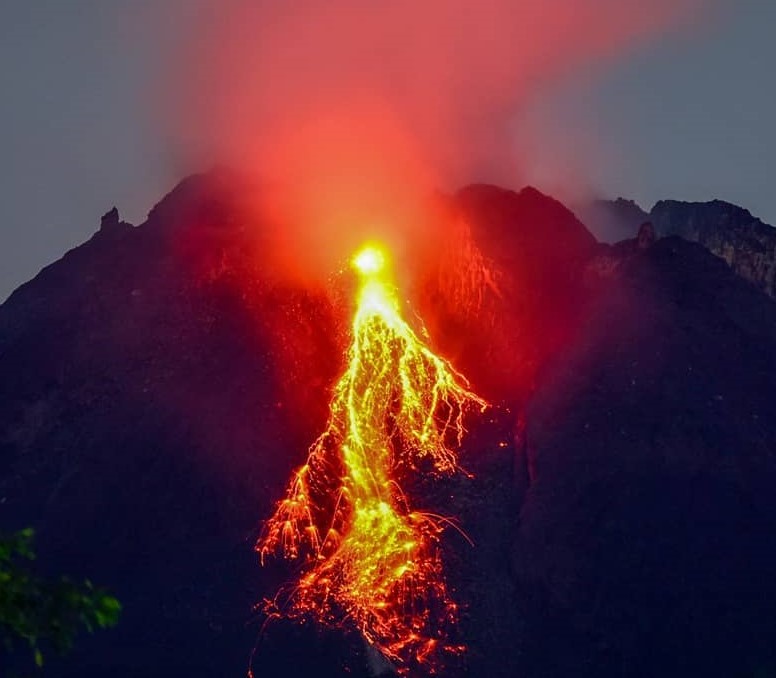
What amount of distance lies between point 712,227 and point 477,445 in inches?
1944

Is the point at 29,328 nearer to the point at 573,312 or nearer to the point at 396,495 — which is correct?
the point at 396,495

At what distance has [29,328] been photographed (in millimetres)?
63062

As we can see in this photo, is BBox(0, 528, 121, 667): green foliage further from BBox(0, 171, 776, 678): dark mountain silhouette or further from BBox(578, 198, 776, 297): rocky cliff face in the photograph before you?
BBox(578, 198, 776, 297): rocky cliff face

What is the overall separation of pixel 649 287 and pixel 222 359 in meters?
27.0

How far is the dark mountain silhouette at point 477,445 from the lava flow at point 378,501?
1211 millimetres

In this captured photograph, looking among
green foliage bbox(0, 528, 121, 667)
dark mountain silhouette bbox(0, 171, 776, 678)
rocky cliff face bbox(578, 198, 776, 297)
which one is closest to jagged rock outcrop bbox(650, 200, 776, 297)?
rocky cliff face bbox(578, 198, 776, 297)

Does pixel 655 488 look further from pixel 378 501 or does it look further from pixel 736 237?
pixel 736 237

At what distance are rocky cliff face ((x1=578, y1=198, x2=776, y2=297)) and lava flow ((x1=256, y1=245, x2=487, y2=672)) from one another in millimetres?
37052

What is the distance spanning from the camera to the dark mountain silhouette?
4147 cm

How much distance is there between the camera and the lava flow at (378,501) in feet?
137

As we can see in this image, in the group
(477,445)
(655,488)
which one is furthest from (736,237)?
(655,488)

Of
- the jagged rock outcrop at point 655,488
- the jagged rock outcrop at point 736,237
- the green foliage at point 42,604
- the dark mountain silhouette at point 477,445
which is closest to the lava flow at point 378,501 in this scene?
the dark mountain silhouette at point 477,445

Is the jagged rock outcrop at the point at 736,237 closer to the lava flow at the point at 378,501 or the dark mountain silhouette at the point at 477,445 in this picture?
the dark mountain silhouette at the point at 477,445

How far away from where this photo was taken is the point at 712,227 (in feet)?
298
